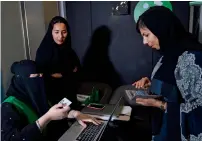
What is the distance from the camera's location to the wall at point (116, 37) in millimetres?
2354

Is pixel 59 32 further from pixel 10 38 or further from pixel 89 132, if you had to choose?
pixel 89 132

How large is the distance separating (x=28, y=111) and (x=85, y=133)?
31 cm

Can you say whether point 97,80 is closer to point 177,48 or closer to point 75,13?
point 75,13

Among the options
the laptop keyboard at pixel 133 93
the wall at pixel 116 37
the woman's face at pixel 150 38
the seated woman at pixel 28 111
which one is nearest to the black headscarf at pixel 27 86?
the seated woman at pixel 28 111

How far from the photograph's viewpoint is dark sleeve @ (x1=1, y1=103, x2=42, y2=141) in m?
0.94

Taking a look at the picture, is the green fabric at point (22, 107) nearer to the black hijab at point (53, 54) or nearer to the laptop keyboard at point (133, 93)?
the black hijab at point (53, 54)

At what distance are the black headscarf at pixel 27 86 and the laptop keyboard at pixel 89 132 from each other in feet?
0.91

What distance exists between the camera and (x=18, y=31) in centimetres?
160

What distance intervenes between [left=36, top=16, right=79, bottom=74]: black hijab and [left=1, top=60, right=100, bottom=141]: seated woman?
21.3 inches

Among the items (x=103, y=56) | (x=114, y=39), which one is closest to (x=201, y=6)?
(x=114, y=39)

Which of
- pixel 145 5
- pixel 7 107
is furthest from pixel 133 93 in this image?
pixel 145 5

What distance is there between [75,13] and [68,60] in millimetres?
749

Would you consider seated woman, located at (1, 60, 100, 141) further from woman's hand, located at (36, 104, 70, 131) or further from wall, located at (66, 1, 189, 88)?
wall, located at (66, 1, 189, 88)

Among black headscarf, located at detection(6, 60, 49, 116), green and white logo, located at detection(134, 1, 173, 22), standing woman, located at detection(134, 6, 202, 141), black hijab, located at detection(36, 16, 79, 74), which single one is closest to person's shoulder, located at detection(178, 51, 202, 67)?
standing woman, located at detection(134, 6, 202, 141)
